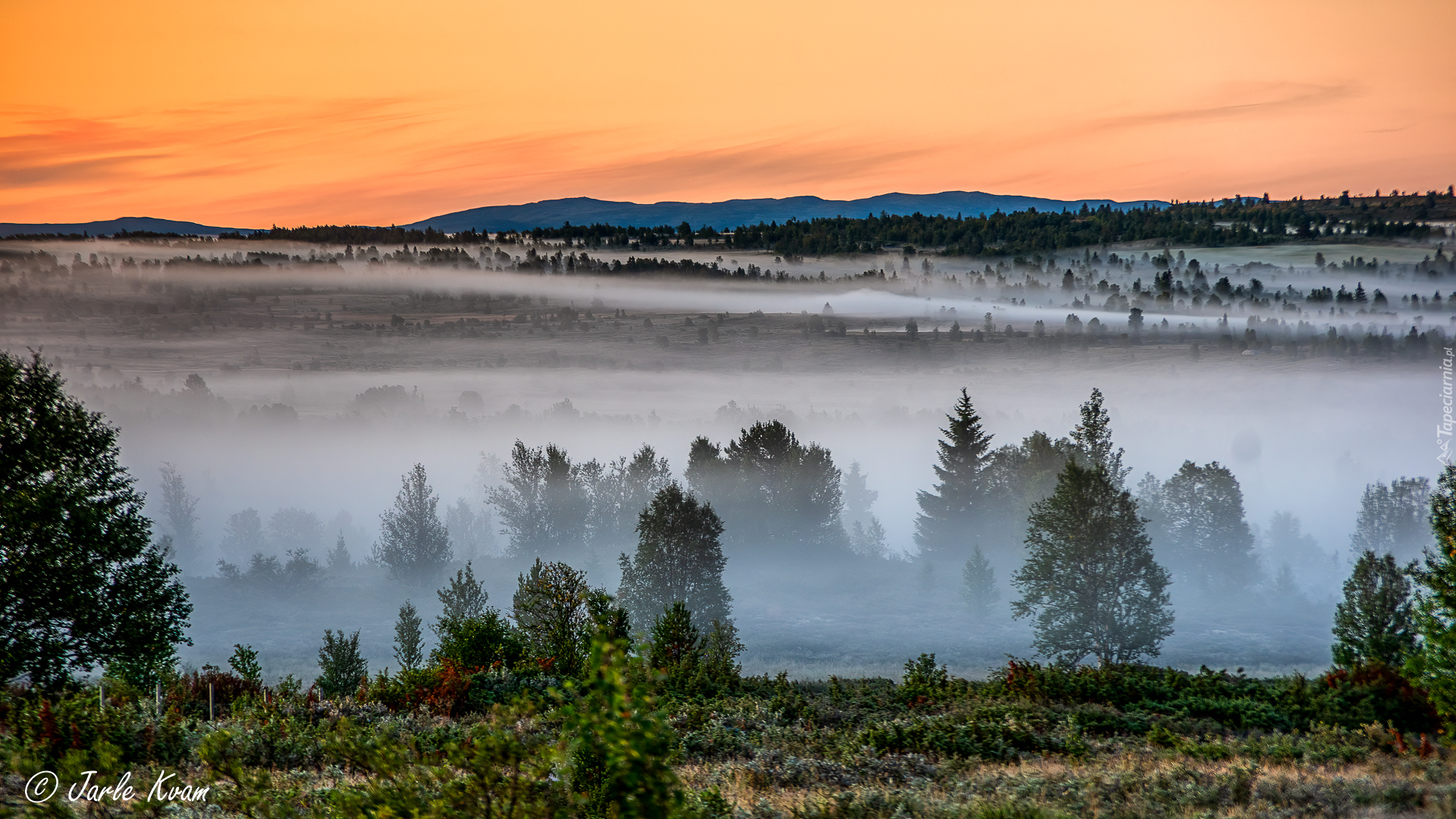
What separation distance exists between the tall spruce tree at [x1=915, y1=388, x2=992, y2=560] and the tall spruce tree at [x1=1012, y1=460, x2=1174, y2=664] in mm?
36460

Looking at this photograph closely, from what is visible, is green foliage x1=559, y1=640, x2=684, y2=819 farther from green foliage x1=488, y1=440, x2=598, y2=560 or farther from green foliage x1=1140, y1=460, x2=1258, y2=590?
green foliage x1=488, y1=440, x2=598, y2=560

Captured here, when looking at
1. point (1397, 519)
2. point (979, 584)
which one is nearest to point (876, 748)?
point (979, 584)

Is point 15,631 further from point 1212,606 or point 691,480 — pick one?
point 1212,606

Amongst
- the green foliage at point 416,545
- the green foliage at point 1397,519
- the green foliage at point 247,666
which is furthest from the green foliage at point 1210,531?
the green foliage at point 416,545

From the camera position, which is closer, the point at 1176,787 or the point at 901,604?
the point at 1176,787

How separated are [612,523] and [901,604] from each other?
4293 centimetres

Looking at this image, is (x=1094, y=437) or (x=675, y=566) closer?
(x=675, y=566)

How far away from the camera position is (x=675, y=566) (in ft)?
213

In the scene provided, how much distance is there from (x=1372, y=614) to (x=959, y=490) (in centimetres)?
5143

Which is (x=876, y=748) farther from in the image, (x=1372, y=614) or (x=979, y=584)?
(x=979, y=584)

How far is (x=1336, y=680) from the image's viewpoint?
2400 centimetres

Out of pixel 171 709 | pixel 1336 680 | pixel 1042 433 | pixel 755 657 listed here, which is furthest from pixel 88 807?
pixel 1042 433

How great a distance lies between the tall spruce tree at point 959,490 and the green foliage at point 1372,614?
46.1m

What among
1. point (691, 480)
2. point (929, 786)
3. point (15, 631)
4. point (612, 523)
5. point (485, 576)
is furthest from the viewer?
point (485, 576)
